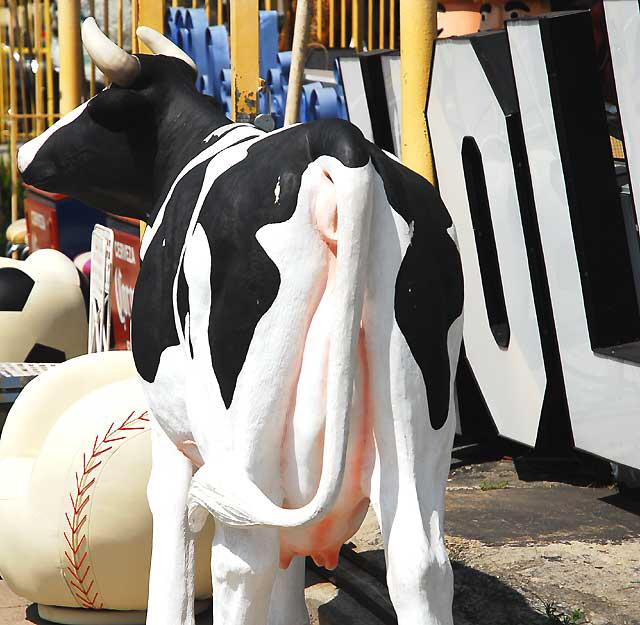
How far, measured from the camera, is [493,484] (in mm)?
5434

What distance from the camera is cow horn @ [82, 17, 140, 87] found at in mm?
3617

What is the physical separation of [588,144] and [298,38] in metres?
1.35

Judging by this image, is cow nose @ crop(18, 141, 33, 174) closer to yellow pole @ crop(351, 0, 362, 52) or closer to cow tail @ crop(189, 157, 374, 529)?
cow tail @ crop(189, 157, 374, 529)

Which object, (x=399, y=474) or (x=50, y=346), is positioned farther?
(x=50, y=346)

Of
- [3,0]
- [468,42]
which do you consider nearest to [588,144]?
[468,42]

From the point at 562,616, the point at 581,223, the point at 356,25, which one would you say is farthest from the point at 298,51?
the point at 356,25

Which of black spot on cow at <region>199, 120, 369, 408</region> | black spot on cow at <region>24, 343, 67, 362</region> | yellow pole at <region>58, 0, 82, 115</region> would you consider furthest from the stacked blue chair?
black spot on cow at <region>199, 120, 369, 408</region>

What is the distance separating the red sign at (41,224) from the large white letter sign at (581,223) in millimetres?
4390

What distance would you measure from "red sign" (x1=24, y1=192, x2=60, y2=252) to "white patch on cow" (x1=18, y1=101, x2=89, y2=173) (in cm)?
445

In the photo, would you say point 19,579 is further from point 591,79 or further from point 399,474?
point 591,79

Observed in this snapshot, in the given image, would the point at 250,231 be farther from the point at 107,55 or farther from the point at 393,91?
the point at 393,91

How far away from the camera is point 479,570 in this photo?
165 inches

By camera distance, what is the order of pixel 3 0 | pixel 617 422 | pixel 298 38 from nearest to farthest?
pixel 617 422
pixel 298 38
pixel 3 0

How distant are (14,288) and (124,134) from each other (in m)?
2.72
